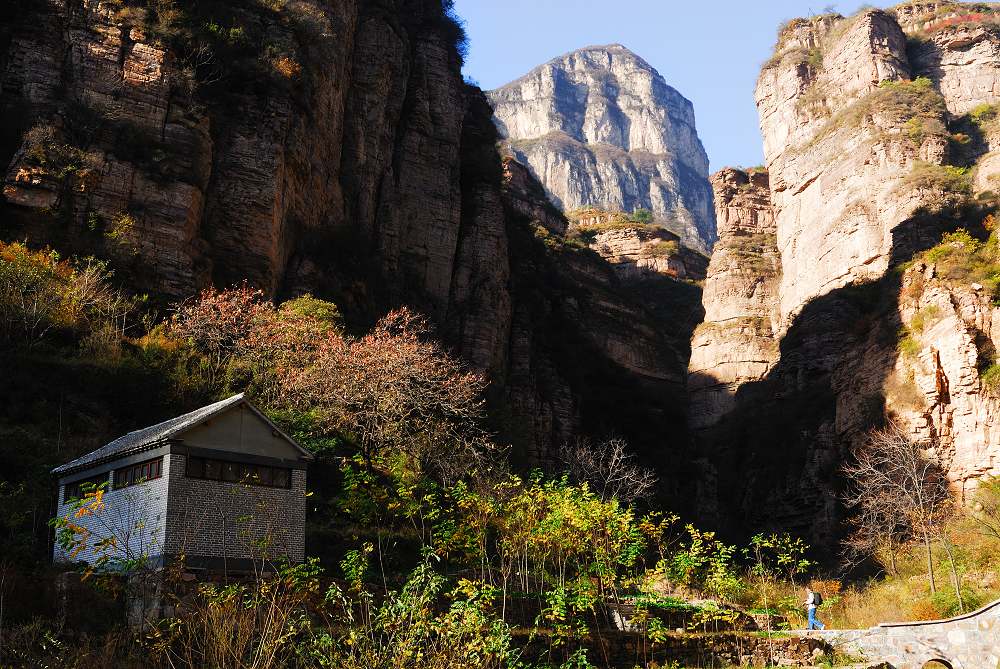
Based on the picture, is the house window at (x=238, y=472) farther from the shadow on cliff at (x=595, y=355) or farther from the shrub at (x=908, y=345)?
the shrub at (x=908, y=345)

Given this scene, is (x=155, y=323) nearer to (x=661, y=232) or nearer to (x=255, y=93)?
(x=255, y=93)

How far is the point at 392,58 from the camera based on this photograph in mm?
49188

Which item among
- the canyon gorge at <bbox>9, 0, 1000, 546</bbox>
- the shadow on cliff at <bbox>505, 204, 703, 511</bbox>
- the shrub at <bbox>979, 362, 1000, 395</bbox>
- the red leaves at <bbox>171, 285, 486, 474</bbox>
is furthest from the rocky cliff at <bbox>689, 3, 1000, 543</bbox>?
the red leaves at <bbox>171, 285, 486, 474</bbox>

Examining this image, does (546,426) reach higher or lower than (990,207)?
lower

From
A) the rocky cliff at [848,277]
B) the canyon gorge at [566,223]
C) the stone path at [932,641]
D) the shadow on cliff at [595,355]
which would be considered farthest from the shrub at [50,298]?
the rocky cliff at [848,277]

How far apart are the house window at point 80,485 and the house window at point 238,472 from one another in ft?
6.45

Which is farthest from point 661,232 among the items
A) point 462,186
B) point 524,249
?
point 462,186

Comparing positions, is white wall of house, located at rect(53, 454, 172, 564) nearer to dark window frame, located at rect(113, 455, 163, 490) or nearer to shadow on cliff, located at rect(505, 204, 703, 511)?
dark window frame, located at rect(113, 455, 163, 490)

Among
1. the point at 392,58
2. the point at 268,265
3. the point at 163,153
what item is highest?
the point at 392,58

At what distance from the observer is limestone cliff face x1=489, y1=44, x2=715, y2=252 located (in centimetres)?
16712

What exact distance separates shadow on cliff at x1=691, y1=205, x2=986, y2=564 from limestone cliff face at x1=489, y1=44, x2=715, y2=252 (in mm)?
93434

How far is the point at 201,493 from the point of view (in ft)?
56.7

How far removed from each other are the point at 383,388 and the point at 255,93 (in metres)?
15.2

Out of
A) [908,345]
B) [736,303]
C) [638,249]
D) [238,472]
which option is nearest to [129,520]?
[238,472]
